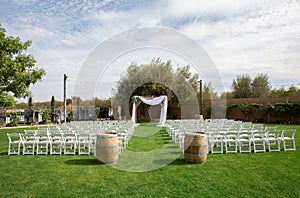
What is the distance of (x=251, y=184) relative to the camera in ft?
15.4

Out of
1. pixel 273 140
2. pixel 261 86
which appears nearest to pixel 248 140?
pixel 273 140

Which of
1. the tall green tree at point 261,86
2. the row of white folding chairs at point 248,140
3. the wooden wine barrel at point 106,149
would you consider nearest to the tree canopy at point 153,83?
the tall green tree at point 261,86

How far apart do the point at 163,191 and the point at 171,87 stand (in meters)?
25.9

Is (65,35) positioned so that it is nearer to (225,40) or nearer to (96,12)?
(96,12)

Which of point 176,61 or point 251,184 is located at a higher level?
point 176,61

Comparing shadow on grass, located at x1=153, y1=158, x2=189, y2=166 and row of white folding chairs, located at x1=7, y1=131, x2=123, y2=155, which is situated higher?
row of white folding chairs, located at x1=7, y1=131, x2=123, y2=155

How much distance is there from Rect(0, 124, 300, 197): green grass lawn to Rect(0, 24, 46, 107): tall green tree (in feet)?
21.3

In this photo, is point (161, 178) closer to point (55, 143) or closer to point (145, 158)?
point (145, 158)

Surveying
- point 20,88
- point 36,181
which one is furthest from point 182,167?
point 20,88

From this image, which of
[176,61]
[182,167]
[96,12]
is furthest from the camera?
[176,61]

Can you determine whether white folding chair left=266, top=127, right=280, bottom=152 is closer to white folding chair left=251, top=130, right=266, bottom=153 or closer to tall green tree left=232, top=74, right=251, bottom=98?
white folding chair left=251, top=130, right=266, bottom=153

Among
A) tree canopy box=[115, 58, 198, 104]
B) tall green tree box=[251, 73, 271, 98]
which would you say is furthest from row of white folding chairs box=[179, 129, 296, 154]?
tall green tree box=[251, 73, 271, 98]

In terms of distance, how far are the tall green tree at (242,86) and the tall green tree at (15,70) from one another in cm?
2886

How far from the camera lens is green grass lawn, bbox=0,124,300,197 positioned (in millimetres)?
4367
